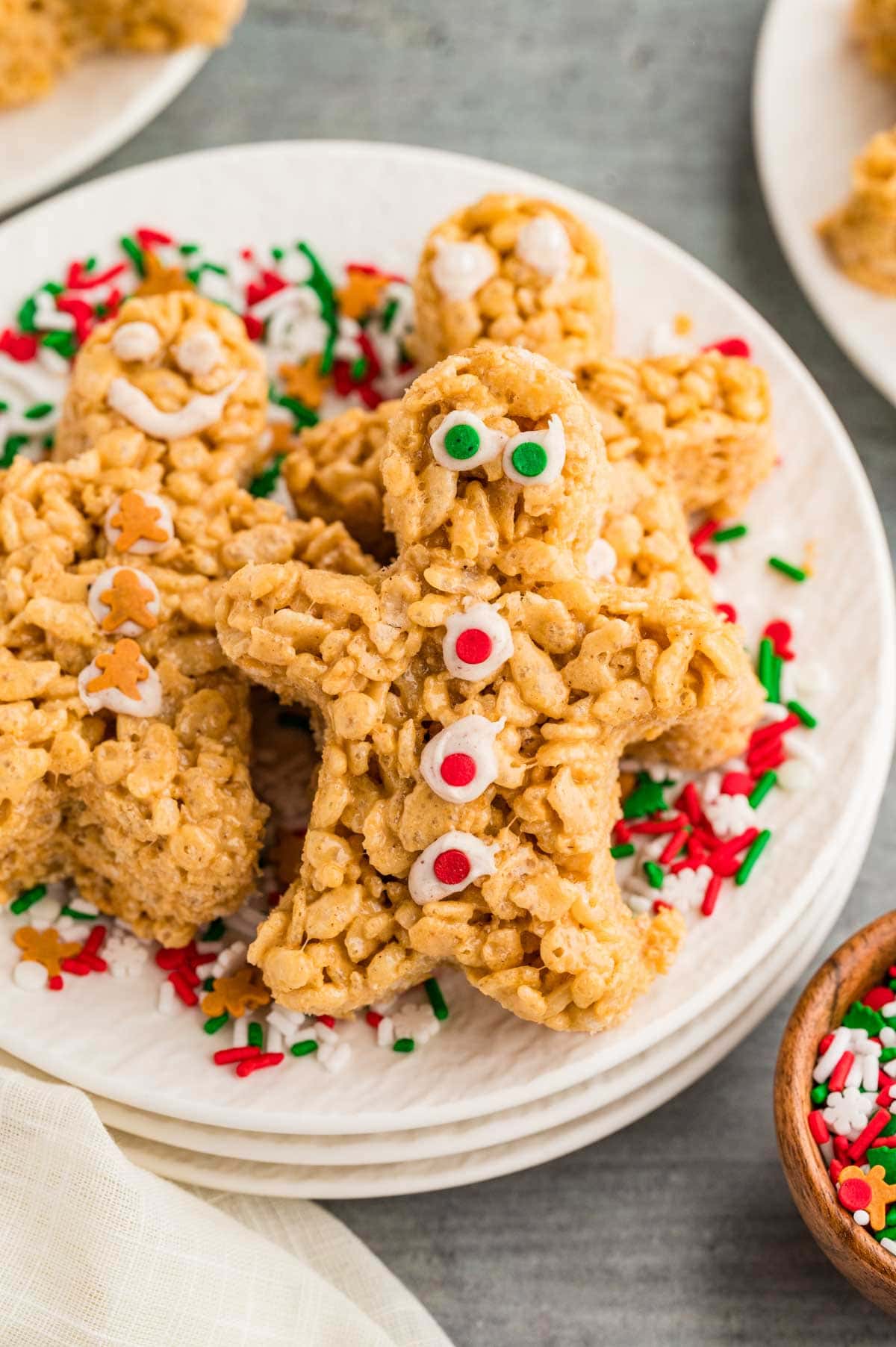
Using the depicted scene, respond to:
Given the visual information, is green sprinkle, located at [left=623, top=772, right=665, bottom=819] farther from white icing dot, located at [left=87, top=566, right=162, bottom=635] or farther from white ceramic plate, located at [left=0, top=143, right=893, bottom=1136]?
white icing dot, located at [left=87, top=566, right=162, bottom=635]

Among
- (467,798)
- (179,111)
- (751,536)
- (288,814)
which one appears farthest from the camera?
(179,111)

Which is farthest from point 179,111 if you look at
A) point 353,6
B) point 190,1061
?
point 190,1061

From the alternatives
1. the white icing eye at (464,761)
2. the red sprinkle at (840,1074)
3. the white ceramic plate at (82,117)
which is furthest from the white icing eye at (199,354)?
the red sprinkle at (840,1074)

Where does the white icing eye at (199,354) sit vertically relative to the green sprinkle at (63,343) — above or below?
above

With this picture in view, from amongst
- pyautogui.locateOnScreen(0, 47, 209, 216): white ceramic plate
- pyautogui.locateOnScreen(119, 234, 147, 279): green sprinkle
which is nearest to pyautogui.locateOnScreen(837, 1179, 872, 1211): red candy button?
pyautogui.locateOnScreen(119, 234, 147, 279): green sprinkle

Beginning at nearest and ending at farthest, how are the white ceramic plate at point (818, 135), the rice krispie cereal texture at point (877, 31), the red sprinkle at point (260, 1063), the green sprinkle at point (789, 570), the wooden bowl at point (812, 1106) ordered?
1. the wooden bowl at point (812, 1106)
2. the red sprinkle at point (260, 1063)
3. the green sprinkle at point (789, 570)
4. the white ceramic plate at point (818, 135)
5. the rice krispie cereal texture at point (877, 31)

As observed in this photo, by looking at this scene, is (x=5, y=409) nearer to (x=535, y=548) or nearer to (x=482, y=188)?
(x=482, y=188)

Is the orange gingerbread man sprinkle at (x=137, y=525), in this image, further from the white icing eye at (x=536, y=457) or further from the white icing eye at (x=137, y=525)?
the white icing eye at (x=536, y=457)
